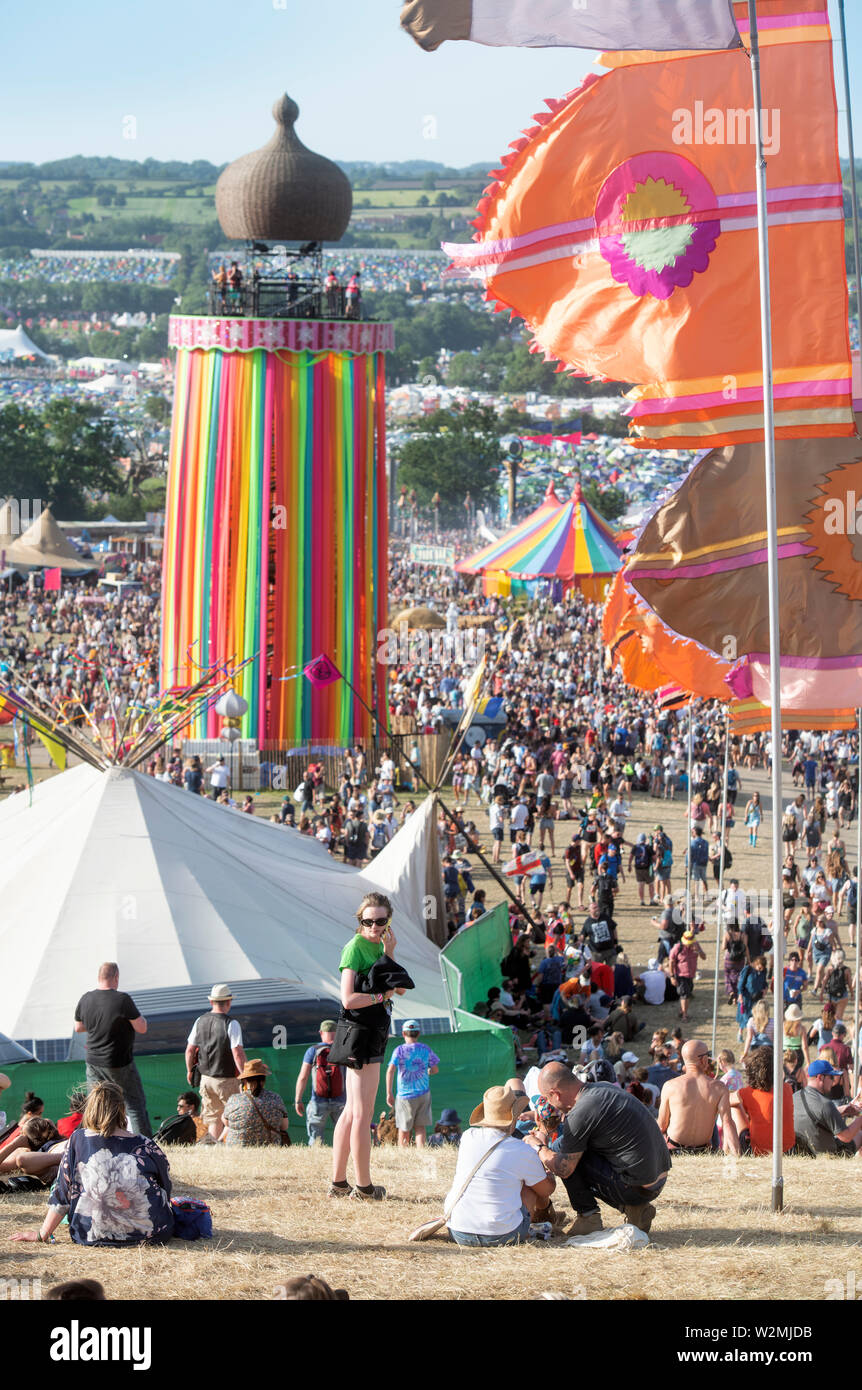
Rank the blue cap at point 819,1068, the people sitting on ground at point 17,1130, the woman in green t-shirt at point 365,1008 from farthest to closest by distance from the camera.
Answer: the blue cap at point 819,1068, the people sitting on ground at point 17,1130, the woman in green t-shirt at point 365,1008

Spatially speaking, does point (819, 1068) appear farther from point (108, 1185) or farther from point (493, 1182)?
point (108, 1185)

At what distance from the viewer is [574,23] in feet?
27.2

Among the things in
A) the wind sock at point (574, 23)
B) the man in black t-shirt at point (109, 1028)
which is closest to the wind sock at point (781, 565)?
the wind sock at point (574, 23)

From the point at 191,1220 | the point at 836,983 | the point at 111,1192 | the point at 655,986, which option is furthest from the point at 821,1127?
the point at 655,986

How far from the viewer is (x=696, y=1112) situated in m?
9.52

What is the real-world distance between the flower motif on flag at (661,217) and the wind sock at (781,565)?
1146 millimetres

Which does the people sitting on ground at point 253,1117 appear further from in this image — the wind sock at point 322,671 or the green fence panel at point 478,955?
the wind sock at point 322,671

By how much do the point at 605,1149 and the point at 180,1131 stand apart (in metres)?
3.84

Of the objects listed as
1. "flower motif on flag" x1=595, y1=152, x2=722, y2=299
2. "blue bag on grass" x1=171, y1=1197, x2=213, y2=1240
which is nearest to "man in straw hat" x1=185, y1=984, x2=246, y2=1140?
"blue bag on grass" x1=171, y1=1197, x2=213, y2=1240

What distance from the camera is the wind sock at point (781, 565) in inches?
411

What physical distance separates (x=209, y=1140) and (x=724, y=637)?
426cm
